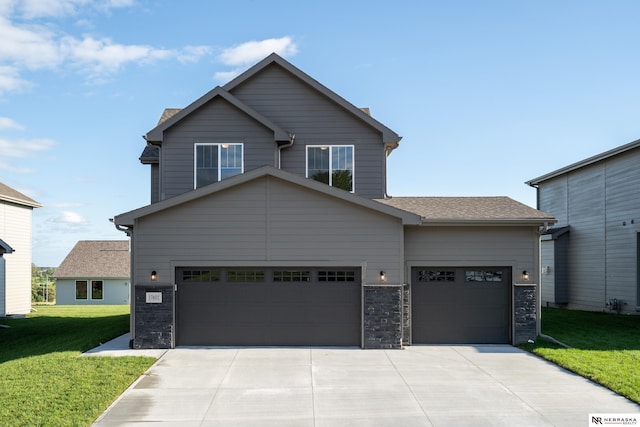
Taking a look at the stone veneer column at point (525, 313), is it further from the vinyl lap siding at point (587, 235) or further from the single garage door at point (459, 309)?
the vinyl lap siding at point (587, 235)

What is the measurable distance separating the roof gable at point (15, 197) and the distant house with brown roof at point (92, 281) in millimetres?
8736

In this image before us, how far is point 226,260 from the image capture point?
516 inches

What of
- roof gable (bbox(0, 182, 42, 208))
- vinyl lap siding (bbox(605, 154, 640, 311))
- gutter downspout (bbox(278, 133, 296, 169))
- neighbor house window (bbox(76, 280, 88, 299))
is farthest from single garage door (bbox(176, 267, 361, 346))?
neighbor house window (bbox(76, 280, 88, 299))

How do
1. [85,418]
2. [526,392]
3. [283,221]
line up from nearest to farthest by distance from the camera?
[85,418]
[526,392]
[283,221]

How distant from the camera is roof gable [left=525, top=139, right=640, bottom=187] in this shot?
19.9 m

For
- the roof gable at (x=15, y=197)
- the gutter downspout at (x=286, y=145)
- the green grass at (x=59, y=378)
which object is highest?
the gutter downspout at (x=286, y=145)

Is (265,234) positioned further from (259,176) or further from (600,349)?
(600,349)

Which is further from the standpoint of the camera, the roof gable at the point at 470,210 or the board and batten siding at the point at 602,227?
the board and batten siding at the point at 602,227

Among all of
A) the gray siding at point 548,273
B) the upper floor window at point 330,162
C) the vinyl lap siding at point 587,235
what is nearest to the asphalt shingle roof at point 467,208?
the upper floor window at point 330,162

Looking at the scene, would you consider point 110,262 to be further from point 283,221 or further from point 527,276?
point 527,276

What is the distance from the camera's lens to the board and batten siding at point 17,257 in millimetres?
25484

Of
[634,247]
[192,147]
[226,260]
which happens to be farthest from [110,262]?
→ [634,247]

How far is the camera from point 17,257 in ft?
87.5

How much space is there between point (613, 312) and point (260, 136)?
15950 mm
